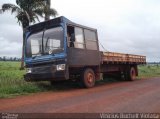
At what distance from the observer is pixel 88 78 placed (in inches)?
615

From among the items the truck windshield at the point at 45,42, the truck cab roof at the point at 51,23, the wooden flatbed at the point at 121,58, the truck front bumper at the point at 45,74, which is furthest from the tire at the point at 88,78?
the truck cab roof at the point at 51,23

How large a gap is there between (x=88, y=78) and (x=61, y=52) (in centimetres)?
237

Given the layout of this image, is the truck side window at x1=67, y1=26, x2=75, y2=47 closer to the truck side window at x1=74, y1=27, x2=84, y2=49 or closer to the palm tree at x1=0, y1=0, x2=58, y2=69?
the truck side window at x1=74, y1=27, x2=84, y2=49

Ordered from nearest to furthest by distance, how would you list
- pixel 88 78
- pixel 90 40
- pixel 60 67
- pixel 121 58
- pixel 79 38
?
pixel 60 67 → pixel 79 38 → pixel 88 78 → pixel 90 40 → pixel 121 58

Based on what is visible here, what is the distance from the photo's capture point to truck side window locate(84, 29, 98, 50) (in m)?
15.9

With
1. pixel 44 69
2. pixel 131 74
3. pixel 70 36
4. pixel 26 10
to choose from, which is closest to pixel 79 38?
pixel 70 36

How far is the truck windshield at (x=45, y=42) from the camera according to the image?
14188 mm

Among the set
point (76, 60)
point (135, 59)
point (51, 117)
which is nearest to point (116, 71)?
point (135, 59)

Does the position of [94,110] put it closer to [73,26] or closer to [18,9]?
[73,26]

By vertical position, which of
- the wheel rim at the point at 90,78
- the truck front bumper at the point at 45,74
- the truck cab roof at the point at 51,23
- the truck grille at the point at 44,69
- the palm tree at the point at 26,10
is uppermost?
the palm tree at the point at 26,10

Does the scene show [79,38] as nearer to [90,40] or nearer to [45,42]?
[90,40]

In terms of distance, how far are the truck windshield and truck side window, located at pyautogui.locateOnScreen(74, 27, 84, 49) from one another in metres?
0.97

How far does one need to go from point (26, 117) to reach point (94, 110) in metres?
1.94

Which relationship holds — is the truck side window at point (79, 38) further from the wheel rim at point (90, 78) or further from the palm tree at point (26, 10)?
the palm tree at point (26, 10)
